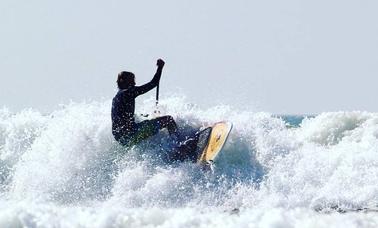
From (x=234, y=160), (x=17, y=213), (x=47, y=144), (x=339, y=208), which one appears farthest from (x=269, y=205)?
(x=47, y=144)

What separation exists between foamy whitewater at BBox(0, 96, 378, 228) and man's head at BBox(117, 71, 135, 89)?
98 centimetres

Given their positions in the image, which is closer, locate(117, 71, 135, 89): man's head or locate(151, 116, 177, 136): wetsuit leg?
locate(117, 71, 135, 89): man's head

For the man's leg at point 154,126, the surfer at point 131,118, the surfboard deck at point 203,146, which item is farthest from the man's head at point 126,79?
the surfboard deck at point 203,146

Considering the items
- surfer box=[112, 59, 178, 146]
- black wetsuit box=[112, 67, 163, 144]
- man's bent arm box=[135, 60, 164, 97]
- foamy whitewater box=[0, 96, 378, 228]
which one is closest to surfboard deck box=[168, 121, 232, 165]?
foamy whitewater box=[0, 96, 378, 228]

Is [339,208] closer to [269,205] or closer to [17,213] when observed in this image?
[269,205]

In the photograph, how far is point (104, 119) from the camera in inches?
510

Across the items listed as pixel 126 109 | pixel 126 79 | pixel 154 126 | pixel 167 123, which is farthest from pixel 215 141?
pixel 126 79

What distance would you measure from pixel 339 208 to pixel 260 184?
1.37 m

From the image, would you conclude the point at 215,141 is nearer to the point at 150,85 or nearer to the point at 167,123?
the point at 167,123

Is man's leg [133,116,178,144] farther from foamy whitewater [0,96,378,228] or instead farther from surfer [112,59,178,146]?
foamy whitewater [0,96,378,228]

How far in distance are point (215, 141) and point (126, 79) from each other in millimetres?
1680

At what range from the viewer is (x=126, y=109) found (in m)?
11.5

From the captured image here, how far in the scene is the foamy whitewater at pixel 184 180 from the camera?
9.05m

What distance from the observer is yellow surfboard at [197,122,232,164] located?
447 inches
